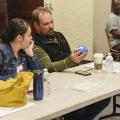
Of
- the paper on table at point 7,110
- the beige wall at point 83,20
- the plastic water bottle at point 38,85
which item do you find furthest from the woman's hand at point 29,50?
the beige wall at point 83,20

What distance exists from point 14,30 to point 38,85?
2.30 ft

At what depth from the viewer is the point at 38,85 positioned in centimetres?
205

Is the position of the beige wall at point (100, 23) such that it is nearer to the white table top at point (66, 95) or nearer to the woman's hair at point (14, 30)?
the white table top at point (66, 95)

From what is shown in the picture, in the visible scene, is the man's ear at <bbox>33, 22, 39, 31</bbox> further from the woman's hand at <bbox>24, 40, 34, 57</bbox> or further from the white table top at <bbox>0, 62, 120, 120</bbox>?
the white table top at <bbox>0, 62, 120, 120</bbox>

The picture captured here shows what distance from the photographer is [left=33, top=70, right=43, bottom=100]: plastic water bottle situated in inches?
80.0

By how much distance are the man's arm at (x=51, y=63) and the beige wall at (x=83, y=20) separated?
288cm

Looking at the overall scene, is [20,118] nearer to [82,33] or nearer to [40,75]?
[40,75]

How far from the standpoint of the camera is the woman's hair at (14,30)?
257 centimetres

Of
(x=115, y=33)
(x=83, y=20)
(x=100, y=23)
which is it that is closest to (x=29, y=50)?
(x=115, y=33)

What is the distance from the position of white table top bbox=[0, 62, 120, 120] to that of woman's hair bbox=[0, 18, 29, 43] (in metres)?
0.42

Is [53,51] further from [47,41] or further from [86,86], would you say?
[86,86]

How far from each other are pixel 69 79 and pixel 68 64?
0.28 m

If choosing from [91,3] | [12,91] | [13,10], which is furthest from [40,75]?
[13,10]

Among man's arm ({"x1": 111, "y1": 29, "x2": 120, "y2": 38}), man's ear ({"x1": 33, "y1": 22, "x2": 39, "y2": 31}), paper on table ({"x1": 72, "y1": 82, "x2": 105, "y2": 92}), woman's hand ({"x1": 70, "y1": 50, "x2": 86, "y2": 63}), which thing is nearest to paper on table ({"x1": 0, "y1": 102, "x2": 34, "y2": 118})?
paper on table ({"x1": 72, "y1": 82, "x2": 105, "y2": 92})
